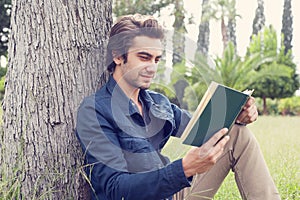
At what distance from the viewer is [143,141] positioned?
2268 millimetres

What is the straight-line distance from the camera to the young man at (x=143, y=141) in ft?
6.66

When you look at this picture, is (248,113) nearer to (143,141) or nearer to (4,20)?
(143,141)

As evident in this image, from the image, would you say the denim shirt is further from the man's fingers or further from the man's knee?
the man's knee

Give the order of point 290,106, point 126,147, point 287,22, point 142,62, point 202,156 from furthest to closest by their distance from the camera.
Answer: point 287,22, point 290,106, point 142,62, point 126,147, point 202,156

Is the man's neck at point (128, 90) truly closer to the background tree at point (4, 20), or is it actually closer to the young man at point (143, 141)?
the young man at point (143, 141)

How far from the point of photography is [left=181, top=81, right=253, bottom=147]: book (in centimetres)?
199

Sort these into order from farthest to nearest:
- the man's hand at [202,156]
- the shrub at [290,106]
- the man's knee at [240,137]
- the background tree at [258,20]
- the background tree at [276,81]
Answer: the background tree at [258,20]
the shrub at [290,106]
the background tree at [276,81]
the man's knee at [240,137]
the man's hand at [202,156]

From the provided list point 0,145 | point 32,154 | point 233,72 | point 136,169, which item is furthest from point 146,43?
point 233,72

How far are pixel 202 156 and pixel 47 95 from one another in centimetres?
88

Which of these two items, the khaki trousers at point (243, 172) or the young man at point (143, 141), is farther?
the khaki trousers at point (243, 172)

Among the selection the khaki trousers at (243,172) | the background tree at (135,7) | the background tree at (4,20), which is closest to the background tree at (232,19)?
the background tree at (135,7)

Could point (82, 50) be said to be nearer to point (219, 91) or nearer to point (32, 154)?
point (32, 154)

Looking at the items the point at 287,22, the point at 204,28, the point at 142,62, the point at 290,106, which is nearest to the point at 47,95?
the point at 142,62

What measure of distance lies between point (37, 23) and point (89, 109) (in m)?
0.53
